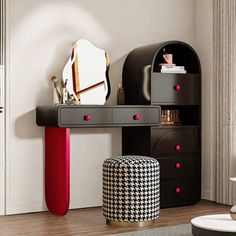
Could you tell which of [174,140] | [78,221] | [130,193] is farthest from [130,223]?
[174,140]

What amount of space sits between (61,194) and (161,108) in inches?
54.9

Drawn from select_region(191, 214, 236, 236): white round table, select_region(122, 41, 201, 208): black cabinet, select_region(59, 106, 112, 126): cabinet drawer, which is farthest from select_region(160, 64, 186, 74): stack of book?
select_region(191, 214, 236, 236): white round table

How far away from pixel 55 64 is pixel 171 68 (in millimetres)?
1060

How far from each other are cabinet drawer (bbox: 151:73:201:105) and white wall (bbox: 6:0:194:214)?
1.49ft

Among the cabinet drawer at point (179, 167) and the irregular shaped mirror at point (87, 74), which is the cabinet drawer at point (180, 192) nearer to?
the cabinet drawer at point (179, 167)

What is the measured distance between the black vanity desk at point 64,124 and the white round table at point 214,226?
1.41 metres

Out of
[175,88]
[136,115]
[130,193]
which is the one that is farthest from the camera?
[175,88]

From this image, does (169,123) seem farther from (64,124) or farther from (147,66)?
Answer: (64,124)

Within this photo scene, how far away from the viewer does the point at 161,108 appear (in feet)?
17.0

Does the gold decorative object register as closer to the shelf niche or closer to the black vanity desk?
the black vanity desk

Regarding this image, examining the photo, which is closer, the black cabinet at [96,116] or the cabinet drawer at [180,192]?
the black cabinet at [96,116]

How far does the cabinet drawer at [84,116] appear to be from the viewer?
167 inches

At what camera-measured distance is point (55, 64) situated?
4.71 meters

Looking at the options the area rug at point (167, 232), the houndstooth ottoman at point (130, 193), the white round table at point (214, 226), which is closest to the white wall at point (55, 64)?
the houndstooth ottoman at point (130, 193)
